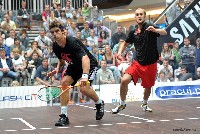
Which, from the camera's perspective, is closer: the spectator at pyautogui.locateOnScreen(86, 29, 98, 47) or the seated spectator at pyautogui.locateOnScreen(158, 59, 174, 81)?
the seated spectator at pyautogui.locateOnScreen(158, 59, 174, 81)

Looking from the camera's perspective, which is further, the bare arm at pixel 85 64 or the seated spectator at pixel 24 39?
the seated spectator at pixel 24 39

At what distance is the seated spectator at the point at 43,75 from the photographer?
41.2 ft

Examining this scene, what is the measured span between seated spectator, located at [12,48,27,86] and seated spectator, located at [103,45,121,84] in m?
2.25

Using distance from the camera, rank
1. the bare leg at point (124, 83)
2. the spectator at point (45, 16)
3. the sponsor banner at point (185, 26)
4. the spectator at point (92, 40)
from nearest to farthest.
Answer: the bare leg at point (124, 83), the sponsor banner at point (185, 26), the spectator at point (92, 40), the spectator at point (45, 16)

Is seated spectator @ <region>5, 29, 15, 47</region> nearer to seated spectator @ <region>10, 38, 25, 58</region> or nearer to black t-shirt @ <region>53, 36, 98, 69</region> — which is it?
seated spectator @ <region>10, 38, 25, 58</region>

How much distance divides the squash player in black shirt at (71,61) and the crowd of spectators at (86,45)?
4.56 meters

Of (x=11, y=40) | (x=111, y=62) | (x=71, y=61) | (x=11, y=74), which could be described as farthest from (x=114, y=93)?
(x=71, y=61)

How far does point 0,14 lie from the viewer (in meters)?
15.8

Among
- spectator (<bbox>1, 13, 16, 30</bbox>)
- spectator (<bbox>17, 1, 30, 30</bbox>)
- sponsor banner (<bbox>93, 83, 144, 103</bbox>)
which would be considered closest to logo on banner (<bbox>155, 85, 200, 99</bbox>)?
sponsor banner (<bbox>93, 83, 144, 103</bbox>)

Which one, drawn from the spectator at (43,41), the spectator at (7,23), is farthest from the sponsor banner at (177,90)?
the spectator at (7,23)

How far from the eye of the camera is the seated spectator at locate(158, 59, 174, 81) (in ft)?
45.3

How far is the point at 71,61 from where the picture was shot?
786cm

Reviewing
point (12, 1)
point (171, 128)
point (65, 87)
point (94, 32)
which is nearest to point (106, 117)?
point (65, 87)

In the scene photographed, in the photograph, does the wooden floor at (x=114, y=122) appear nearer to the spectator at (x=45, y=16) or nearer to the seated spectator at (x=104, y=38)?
the seated spectator at (x=104, y=38)
